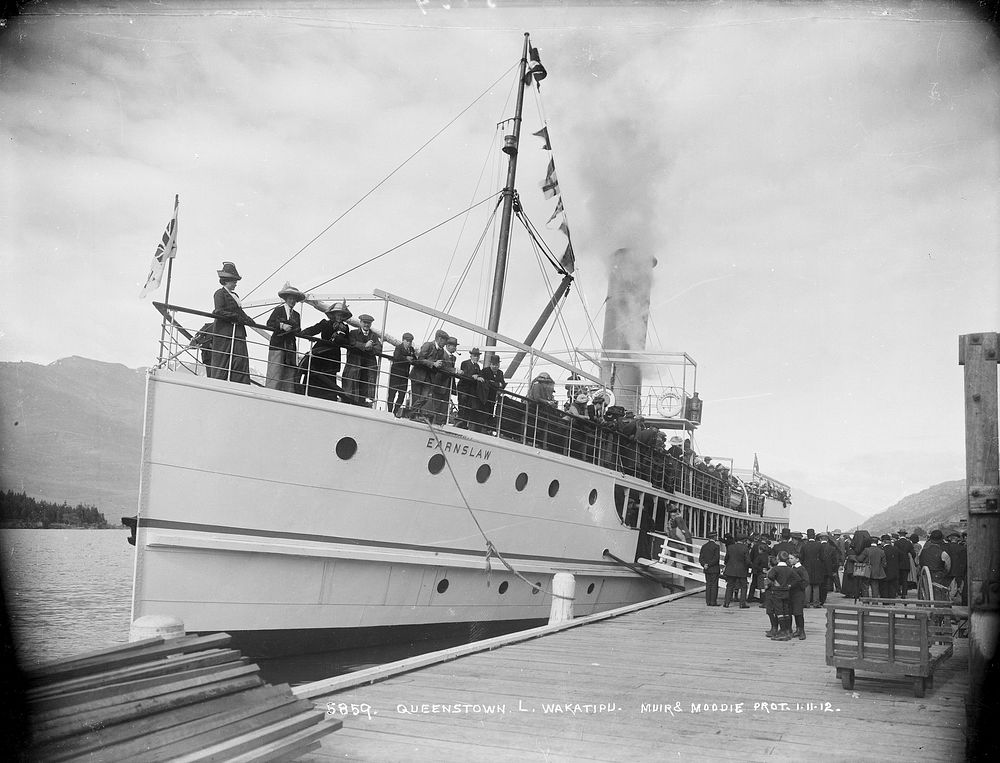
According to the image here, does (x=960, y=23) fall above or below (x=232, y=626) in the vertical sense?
above

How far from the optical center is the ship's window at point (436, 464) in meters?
11.2

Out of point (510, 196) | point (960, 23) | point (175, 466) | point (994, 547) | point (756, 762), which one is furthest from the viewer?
point (510, 196)

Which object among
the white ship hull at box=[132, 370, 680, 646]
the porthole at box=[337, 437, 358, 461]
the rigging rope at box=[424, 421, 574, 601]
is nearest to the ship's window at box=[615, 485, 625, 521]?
the white ship hull at box=[132, 370, 680, 646]

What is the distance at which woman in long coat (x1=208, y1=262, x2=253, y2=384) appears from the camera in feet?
30.5

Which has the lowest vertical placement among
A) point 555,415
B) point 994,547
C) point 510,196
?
point 994,547

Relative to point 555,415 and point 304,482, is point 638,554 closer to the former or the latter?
point 555,415

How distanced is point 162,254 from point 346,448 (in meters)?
3.33

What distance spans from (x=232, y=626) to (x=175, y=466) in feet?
6.76

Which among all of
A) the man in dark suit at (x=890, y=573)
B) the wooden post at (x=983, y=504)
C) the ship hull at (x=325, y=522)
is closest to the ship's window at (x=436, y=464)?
the ship hull at (x=325, y=522)

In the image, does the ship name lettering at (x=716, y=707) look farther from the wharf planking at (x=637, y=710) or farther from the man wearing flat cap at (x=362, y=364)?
the man wearing flat cap at (x=362, y=364)

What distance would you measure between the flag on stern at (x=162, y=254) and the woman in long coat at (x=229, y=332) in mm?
614

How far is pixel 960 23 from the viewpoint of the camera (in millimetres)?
5109

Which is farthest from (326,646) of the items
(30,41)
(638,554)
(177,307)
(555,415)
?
(638,554)

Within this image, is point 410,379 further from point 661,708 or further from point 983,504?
point 983,504
